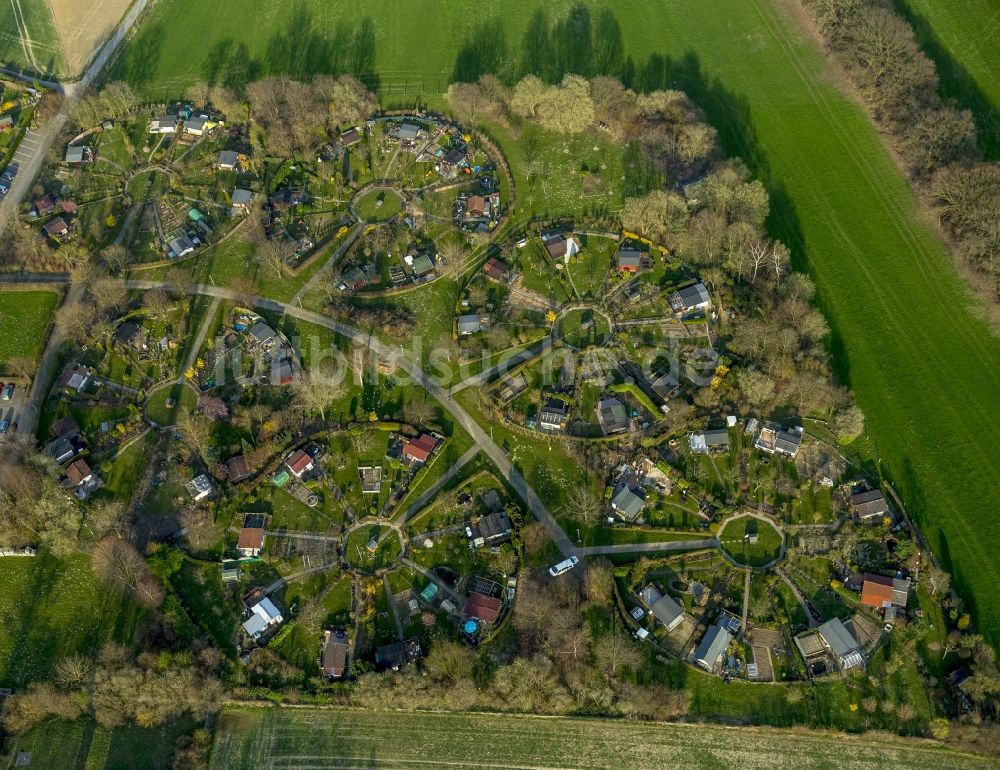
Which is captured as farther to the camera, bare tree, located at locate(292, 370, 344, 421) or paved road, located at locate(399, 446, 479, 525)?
bare tree, located at locate(292, 370, 344, 421)

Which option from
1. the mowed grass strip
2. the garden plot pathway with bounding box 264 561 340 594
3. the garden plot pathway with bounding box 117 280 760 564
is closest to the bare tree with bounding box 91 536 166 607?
the garden plot pathway with bounding box 264 561 340 594

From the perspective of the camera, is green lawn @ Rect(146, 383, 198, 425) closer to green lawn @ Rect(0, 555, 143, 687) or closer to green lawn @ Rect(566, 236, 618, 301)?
green lawn @ Rect(0, 555, 143, 687)

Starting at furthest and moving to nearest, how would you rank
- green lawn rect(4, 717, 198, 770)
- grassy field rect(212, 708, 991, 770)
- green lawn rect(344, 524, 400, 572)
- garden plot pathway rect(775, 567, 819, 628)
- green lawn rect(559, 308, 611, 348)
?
green lawn rect(559, 308, 611, 348) → green lawn rect(344, 524, 400, 572) → garden plot pathway rect(775, 567, 819, 628) → green lawn rect(4, 717, 198, 770) → grassy field rect(212, 708, 991, 770)

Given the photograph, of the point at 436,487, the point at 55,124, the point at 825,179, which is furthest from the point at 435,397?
the point at 55,124

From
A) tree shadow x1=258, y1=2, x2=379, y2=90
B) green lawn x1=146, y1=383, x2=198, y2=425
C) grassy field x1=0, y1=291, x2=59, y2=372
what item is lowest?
grassy field x1=0, y1=291, x2=59, y2=372

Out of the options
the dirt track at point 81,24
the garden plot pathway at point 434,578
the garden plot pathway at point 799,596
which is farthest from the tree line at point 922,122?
the dirt track at point 81,24

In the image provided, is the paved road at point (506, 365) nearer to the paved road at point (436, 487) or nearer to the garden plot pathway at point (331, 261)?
the paved road at point (436, 487)
